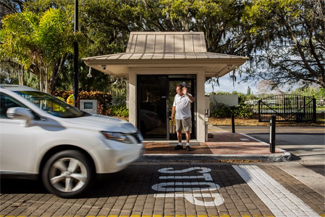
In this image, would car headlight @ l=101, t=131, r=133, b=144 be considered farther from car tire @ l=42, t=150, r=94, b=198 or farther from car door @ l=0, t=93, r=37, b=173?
car door @ l=0, t=93, r=37, b=173

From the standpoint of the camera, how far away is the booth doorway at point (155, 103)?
10352mm

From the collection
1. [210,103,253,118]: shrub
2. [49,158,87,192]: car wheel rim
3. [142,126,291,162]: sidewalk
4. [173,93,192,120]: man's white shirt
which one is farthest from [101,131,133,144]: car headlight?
[210,103,253,118]: shrub

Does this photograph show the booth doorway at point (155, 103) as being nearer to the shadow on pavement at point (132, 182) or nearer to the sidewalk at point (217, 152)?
the sidewalk at point (217, 152)

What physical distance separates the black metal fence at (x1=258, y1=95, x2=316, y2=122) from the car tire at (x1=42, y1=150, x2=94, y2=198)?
60.3 feet

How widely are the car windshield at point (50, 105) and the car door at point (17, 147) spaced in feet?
1.66

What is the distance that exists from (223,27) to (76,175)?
1925 cm

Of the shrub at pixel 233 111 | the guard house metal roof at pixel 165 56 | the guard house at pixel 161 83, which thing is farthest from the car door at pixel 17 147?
the shrub at pixel 233 111

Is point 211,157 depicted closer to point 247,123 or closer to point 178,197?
point 178,197

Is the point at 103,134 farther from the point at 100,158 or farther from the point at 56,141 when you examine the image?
the point at 56,141

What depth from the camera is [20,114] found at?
438cm

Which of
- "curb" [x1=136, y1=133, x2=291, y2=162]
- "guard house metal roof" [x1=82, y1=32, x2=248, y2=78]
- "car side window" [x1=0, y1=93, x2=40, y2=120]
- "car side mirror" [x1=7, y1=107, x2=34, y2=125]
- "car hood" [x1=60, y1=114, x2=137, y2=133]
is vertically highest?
"guard house metal roof" [x1=82, y1=32, x2=248, y2=78]

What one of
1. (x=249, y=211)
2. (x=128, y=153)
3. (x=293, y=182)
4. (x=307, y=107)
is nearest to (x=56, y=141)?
(x=128, y=153)

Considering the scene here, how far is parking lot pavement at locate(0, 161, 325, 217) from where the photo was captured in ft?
13.4

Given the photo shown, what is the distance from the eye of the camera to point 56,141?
449 cm
